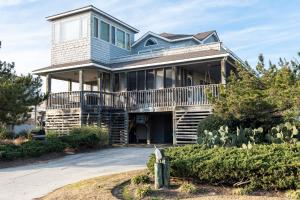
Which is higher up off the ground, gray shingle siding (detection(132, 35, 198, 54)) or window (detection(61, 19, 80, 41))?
window (detection(61, 19, 80, 41))

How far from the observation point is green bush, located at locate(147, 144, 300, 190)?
25.1 ft

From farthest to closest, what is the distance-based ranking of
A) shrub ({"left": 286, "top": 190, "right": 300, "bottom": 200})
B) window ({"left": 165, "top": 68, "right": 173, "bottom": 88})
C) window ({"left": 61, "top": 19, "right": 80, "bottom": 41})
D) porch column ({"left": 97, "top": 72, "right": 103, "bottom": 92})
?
1. window ({"left": 61, "top": 19, "right": 80, "bottom": 41})
2. porch column ({"left": 97, "top": 72, "right": 103, "bottom": 92})
3. window ({"left": 165, "top": 68, "right": 173, "bottom": 88})
4. shrub ({"left": 286, "top": 190, "right": 300, "bottom": 200})

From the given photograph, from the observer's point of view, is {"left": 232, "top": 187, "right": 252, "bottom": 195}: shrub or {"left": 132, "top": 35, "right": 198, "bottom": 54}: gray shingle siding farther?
{"left": 132, "top": 35, "right": 198, "bottom": 54}: gray shingle siding

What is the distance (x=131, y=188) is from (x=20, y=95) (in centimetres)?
913

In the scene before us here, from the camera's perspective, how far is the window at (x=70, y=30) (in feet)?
82.1

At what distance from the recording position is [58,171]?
40.4 ft

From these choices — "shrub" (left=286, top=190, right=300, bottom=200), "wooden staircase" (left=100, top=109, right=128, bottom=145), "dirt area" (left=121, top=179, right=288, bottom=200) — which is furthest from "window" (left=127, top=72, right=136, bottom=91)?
"shrub" (left=286, top=190, right=300, bottom=200)

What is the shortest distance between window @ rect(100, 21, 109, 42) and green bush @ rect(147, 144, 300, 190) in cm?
1747

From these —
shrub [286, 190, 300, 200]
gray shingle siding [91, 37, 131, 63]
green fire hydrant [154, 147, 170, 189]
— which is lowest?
shrub [286, 190, 300, 200]

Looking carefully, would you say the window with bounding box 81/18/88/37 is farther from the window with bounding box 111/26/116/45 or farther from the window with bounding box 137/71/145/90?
the window with bounding box 137/71/145/90

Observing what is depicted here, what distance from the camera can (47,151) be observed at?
16188 millimetres

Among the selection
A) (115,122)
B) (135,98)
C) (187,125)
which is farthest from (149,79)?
(187,125)

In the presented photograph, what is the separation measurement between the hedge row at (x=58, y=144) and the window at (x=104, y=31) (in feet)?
28.6

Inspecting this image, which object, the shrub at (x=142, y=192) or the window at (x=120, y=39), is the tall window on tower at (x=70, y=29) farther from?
the shrub at (x=142, y=192)
